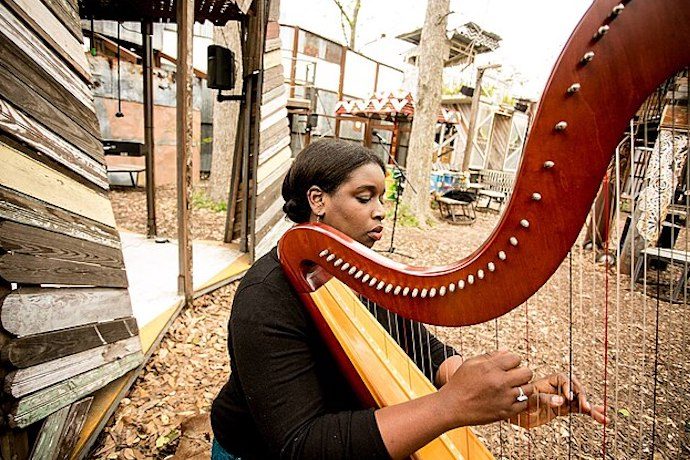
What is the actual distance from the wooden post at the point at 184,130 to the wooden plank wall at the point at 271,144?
129cm

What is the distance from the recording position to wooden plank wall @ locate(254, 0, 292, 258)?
471 centimetres

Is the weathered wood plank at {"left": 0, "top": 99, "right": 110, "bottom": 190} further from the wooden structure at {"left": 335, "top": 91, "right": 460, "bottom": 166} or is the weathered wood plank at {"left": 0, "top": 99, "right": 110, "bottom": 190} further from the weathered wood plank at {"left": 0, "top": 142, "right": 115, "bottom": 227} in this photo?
Result: the wooden structure at {"left": 335, "top": 91, "right": 460, "bottom": 166}

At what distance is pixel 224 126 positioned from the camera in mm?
7586

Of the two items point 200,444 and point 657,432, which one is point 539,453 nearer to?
point 657,432

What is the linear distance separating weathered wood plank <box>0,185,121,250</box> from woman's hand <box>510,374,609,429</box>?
1871 mm

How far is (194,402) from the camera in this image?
105 inches

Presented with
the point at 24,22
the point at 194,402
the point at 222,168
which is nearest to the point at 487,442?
the point at 194,402

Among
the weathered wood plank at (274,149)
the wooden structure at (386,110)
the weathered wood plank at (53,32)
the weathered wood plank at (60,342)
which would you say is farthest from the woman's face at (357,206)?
the wooden structure at (386,110)

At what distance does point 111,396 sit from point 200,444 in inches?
23.5

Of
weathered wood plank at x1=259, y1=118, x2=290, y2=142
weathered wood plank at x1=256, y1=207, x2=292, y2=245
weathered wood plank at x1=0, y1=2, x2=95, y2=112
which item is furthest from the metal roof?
weathered wood plank at x1=0, y1=2, x2=95, y2=112

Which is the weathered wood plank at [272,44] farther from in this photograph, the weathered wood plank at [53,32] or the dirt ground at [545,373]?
the weathered wood plank at [53,32]

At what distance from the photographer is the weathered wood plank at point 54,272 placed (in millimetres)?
1493

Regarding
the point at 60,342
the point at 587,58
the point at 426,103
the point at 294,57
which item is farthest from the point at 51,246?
the point at 294,57

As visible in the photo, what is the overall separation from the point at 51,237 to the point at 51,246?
4 cm
